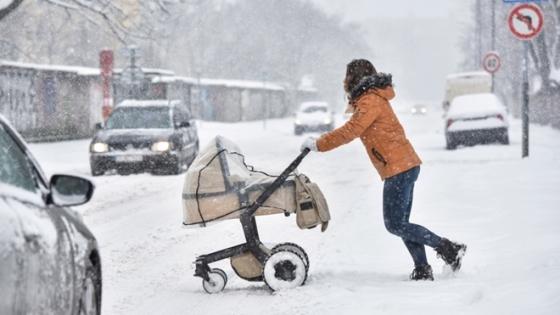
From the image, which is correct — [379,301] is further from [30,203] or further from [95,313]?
[30,203]

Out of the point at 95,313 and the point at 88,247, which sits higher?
the point at 88,247

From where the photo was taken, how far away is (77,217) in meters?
4.86

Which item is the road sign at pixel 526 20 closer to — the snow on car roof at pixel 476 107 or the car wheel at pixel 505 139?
the snow on car roof at pixel 476 107

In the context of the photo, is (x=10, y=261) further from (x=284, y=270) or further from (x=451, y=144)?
(x=451, y=144)

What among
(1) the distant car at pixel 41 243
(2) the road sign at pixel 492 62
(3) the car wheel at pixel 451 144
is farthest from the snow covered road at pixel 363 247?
(2) the road sign at pixel 492 62

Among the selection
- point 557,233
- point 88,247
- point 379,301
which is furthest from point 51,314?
point 557,233

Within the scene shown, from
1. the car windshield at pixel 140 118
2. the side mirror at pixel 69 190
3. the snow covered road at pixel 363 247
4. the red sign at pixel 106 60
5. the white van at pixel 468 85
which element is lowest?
the snow covered road at pixel 363 247

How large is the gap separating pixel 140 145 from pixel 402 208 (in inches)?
501

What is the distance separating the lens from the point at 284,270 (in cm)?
687

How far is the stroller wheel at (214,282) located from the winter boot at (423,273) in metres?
1.45

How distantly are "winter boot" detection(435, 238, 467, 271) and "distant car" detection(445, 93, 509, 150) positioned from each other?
730 inches

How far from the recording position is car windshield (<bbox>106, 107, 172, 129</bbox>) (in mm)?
20438

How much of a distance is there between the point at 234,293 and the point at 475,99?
20486mm

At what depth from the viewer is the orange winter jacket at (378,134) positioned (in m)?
6.84
